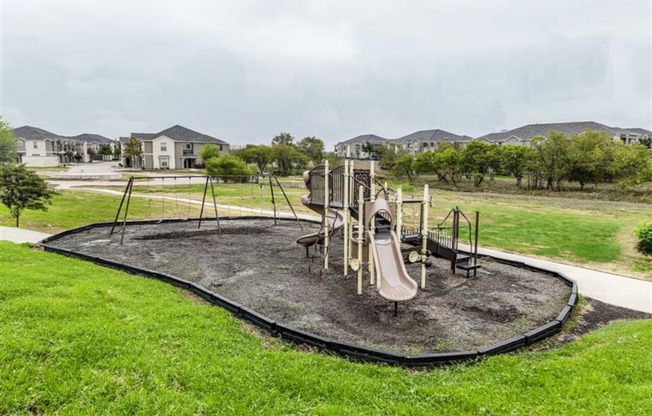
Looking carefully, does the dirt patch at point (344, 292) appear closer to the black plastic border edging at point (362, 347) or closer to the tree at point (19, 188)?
the black plastic border edging at point (362, 347)

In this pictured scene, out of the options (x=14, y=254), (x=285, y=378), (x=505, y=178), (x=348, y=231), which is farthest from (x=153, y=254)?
(x=505, y=178)

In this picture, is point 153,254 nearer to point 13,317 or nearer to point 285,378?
point 13,317

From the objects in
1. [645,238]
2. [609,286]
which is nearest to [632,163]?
[645,238]

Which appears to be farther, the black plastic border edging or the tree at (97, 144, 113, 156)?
the tree at (97, 144, 113, 156)

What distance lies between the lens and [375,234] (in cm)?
798

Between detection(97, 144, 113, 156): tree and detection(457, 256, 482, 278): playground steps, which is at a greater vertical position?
detection(97, 144, 113, 156): tree

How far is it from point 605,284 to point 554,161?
35553mm

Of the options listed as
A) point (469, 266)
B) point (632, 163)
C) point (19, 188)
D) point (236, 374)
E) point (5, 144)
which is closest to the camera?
point (236, 374)

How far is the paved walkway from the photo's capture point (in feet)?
24.2

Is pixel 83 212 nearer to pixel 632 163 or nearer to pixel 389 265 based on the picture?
pixel 389 265

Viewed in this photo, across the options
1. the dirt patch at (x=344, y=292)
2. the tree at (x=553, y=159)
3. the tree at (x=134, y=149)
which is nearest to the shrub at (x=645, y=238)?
the dirt patch at (x=344, y=292)

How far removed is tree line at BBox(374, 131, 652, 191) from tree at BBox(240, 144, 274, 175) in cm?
1801

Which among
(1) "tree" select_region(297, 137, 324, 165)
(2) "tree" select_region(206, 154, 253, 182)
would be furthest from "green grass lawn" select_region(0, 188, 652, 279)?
(1) "tree" select_region(297, 137, 324, 165)

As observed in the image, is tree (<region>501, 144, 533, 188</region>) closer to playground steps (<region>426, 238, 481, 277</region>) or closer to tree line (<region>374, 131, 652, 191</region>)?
tree line (<region>374, 131, 652, 191</region>)
